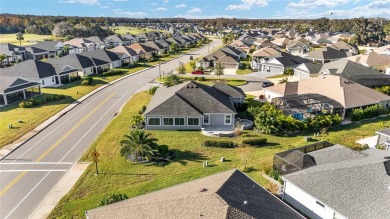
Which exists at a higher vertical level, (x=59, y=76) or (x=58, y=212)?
(x=59, y=76)

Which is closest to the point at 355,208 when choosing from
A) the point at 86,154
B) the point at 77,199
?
the point at 77,199

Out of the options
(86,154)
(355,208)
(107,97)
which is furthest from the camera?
(107,97)

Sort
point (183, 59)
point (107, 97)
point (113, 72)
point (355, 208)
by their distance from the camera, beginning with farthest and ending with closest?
point (183, 59), point (113, 72), point (107, 97), point (355, 208)

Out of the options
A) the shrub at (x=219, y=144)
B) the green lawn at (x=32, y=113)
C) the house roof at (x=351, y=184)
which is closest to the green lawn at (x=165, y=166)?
the shrub at (x=219, y=144)

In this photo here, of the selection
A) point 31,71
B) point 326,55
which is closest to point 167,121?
point 31,71

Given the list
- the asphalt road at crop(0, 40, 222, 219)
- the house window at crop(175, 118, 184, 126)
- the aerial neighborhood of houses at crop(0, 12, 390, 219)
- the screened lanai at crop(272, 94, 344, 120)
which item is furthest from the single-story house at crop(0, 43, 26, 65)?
the screened lanai at crop(272, 94, 344, 120)

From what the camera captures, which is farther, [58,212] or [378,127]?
[378,127]

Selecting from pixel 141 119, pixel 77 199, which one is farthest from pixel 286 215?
pixel 141 119

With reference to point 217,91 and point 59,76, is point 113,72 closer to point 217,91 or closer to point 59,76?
point 59,76

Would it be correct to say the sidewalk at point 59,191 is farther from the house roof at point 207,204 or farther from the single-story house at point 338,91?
the single-story house at point 338,91
